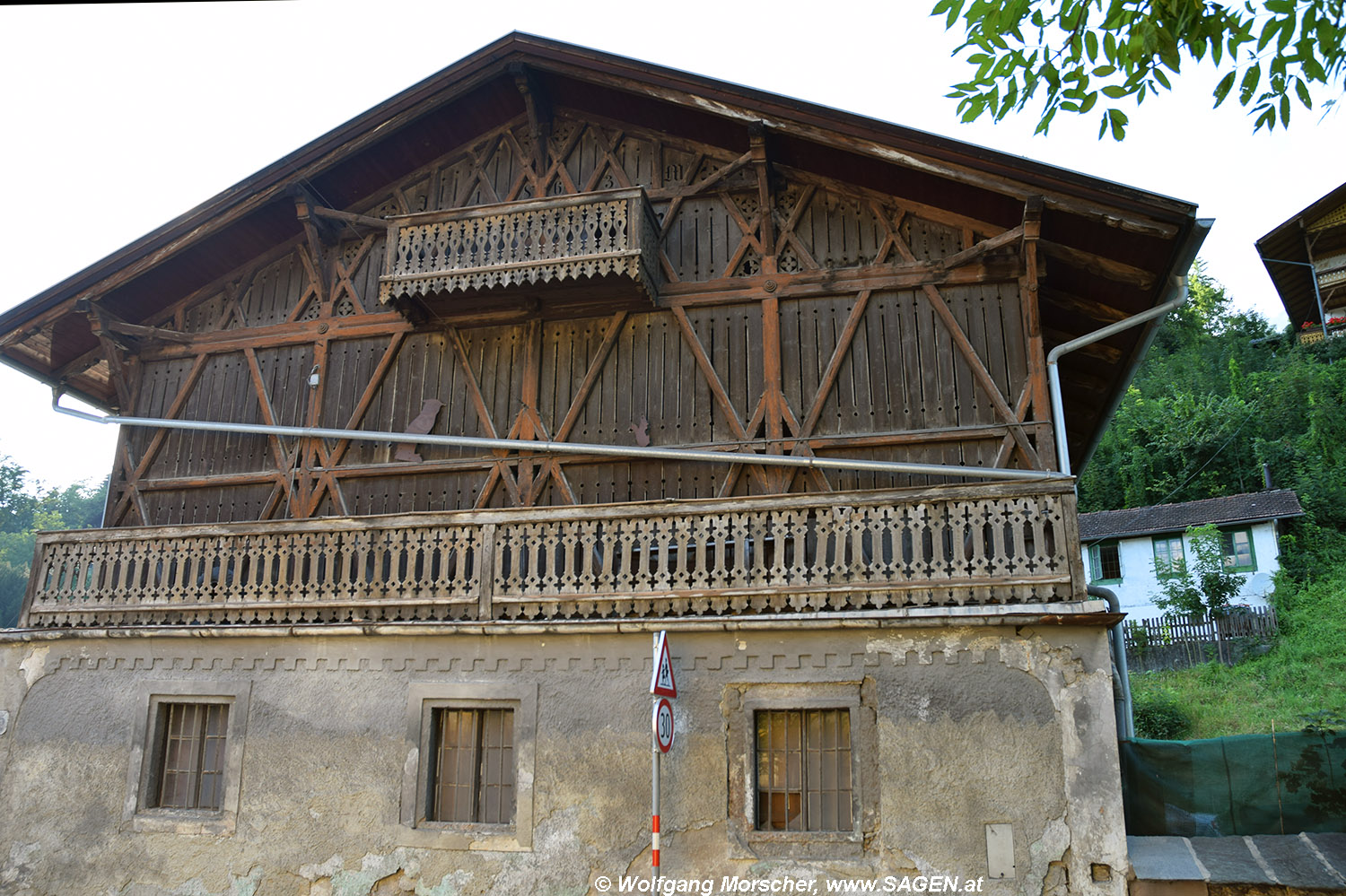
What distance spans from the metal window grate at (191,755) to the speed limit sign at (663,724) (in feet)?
17.8

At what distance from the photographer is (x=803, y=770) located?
937 centimetres

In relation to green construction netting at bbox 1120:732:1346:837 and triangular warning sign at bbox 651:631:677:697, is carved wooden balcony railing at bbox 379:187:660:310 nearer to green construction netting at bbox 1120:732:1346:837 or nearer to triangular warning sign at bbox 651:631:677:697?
triangular warning sign at bbox 651:631:677:697

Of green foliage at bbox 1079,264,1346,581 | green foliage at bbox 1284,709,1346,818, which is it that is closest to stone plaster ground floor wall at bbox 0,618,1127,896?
green foliage at bbox 1284,709,1346,818

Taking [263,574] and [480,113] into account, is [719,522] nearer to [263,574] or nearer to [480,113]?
[263,574]

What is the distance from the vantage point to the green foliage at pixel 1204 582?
25.5 metres

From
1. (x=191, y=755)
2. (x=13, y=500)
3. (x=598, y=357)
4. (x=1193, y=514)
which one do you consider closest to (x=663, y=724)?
(x=598, y=357)

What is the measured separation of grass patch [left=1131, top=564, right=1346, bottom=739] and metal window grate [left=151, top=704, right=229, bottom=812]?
16353mm

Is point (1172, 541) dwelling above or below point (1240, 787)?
above

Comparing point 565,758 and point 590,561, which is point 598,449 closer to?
point 590,561

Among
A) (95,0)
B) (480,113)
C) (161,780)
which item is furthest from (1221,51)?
(161,780)

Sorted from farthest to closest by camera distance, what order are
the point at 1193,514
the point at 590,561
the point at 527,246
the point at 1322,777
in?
the point at 1193,514 < the point at 527,246 < the point at 590,561 < the point at 1322,777

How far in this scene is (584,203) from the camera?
11.3 m

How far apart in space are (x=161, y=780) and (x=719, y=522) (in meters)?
7.07

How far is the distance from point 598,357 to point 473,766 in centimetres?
488
